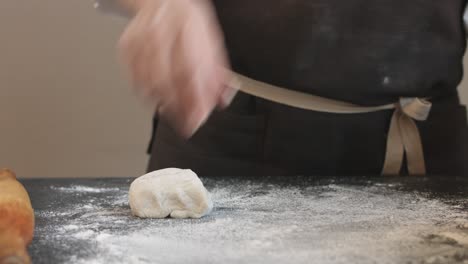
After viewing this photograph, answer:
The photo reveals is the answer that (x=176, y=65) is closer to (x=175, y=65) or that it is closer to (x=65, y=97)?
(x=175, y=65)

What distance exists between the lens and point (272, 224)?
0.69m

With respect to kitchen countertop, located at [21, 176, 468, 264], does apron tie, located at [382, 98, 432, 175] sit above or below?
above

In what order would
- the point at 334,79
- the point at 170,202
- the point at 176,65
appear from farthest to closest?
the point at 334,79
the point at 170,202
the point at 176,65

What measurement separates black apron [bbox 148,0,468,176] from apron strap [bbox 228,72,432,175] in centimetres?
1

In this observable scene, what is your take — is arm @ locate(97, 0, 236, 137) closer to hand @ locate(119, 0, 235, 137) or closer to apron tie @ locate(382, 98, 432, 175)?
hand @ locate(119, 0, 235, 137)

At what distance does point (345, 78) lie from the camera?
955 mm

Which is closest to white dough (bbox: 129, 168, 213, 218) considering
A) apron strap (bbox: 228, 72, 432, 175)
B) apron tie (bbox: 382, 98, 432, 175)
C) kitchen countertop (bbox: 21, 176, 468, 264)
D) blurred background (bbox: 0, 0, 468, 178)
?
kitchen countertop (bbox: 21, 176, 468, 264)

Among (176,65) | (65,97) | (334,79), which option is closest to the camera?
(176,65)

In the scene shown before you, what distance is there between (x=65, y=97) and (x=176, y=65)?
1.03m

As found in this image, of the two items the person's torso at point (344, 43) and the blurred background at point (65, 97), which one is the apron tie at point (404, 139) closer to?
the person's torso at point (344, 43)

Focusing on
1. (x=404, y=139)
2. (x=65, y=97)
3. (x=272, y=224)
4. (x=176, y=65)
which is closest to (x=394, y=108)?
(x=404, y=139)

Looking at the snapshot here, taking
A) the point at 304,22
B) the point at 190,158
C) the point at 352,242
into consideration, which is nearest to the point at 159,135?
the point at 190,158

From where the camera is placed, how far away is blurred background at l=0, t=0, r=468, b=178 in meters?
1.53

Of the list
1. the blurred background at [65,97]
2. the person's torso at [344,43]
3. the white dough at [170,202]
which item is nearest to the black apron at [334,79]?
the person's torso at [344,43]
